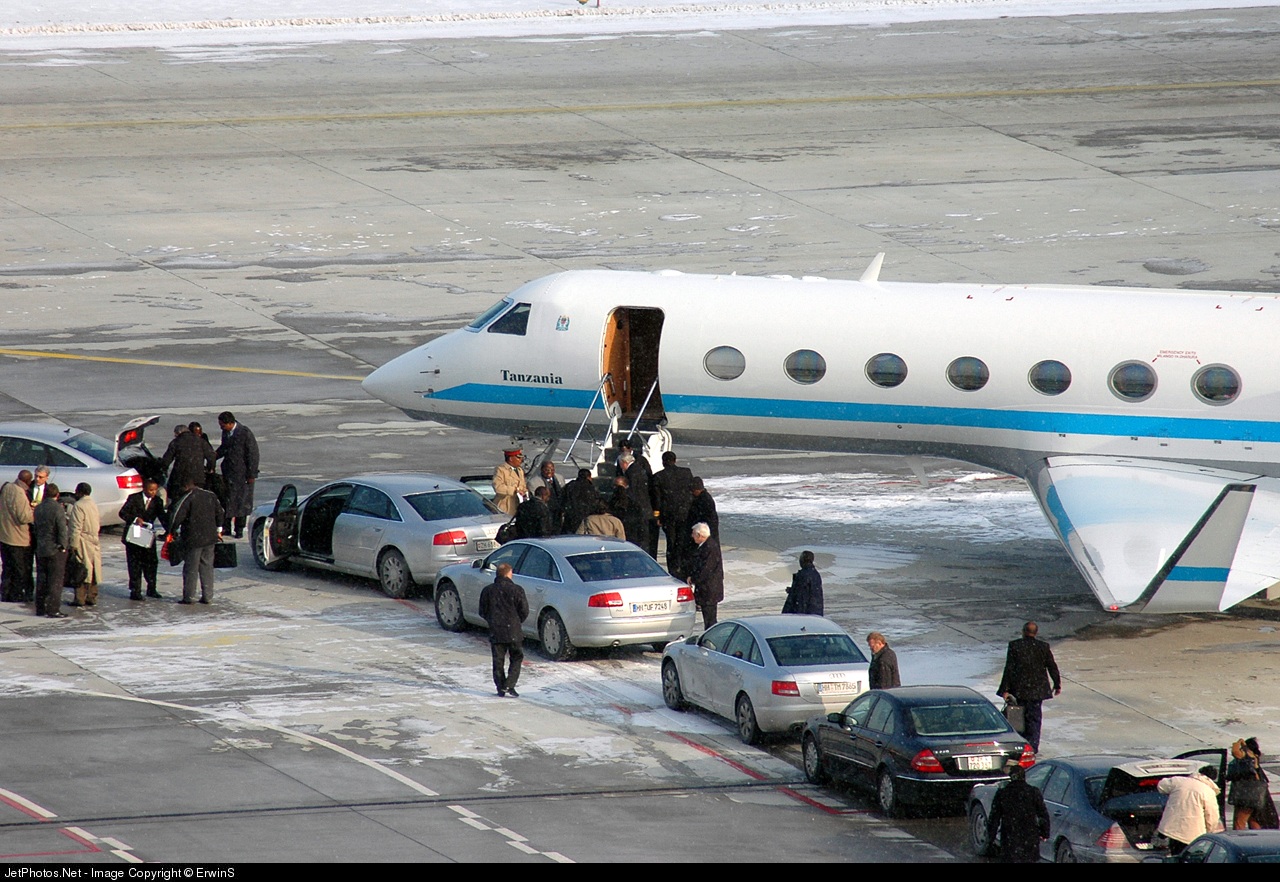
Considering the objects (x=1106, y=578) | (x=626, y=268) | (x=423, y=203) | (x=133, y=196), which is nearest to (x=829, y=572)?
(x=1106, y=578)

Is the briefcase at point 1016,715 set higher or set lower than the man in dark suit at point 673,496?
lower

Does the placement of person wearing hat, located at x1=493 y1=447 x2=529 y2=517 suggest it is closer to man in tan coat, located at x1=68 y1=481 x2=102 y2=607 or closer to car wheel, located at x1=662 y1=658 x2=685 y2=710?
man in tan coat, located at x1=68 y1=481 x2=102 y2=607

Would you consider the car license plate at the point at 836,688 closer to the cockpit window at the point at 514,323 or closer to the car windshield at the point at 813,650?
the car windshield at the point at 813,650

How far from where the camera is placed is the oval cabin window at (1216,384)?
26.0 meters

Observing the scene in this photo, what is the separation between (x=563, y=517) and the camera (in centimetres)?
2603

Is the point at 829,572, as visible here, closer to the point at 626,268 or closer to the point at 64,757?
the point at 64,757

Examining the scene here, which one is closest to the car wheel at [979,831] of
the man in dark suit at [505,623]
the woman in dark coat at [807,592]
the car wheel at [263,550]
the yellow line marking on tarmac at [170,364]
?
the woman in dark coat at [807,592]

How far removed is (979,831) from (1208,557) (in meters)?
6.18

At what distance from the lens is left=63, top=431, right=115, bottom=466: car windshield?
29078 millimetres

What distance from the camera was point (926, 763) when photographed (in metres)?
17.5

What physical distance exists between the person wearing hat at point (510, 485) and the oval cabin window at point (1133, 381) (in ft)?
27.3

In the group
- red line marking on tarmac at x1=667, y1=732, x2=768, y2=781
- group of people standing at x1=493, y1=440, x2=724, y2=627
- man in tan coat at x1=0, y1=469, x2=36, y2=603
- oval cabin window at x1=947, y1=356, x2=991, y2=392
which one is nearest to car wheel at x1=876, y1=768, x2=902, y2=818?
red line marking on tarmac at x1=667, y1=732, x2=768, y2=781

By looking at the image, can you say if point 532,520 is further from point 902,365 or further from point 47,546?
point 47,546

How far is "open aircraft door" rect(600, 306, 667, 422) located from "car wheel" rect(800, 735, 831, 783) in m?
10.1
